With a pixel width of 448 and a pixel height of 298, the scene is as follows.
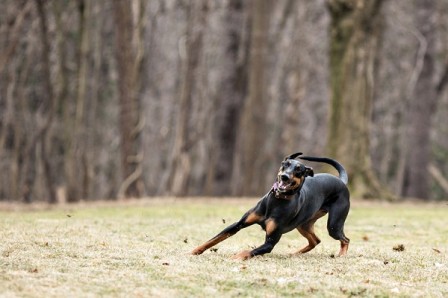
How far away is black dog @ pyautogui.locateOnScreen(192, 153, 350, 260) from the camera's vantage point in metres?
8.39

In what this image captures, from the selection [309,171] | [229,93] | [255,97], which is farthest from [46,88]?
[309,171]

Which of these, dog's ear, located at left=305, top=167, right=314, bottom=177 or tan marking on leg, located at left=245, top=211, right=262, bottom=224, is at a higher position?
dog's ear, located at left=305, top=167, right=314, bottom=177

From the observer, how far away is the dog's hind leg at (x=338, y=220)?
9.24 meters

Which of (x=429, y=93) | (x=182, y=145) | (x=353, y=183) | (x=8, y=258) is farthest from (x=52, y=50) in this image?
(x=8, y=258)

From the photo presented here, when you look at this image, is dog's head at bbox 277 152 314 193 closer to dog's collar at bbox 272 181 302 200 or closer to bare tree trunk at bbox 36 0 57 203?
dog's collar at bbox 272 181 302 200

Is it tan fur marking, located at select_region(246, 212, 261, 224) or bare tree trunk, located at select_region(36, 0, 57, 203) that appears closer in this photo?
tan fur marking, located at select_region(246, 212, 261, 224)

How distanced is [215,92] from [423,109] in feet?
26.2

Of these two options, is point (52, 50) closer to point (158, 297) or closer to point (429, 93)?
point (429, 93)

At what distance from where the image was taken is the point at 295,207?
854 cm

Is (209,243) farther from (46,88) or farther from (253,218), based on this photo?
(46,88)

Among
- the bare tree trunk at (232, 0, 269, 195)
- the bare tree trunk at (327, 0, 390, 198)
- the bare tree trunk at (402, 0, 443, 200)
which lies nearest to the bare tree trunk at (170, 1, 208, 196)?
the bare tree trunk at (232, 0, 269, 195)

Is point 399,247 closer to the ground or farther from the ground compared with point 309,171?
closer to the ground

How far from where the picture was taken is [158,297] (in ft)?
21.4

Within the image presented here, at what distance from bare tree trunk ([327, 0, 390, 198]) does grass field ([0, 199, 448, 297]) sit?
643 cm
